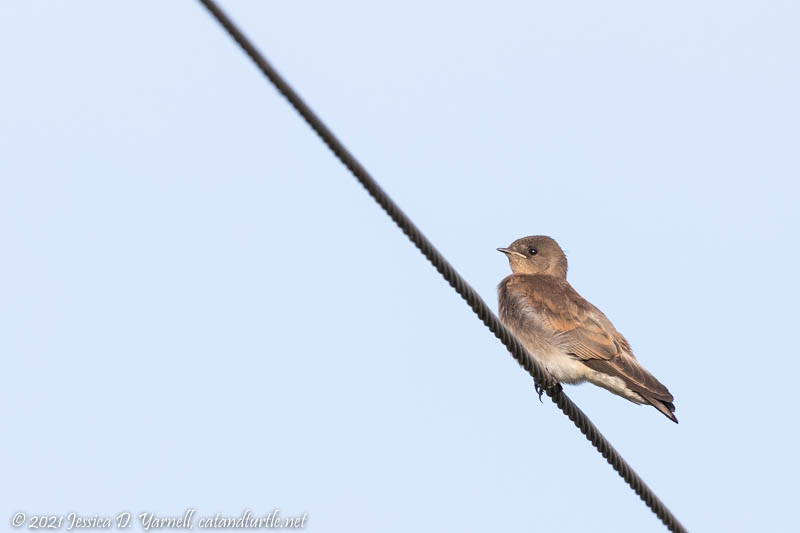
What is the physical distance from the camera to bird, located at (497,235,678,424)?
9492 millimetres

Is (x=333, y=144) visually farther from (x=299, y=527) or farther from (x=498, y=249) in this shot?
(x=498, y=249)

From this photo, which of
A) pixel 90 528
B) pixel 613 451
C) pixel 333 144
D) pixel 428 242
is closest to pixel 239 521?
pixel 90 528

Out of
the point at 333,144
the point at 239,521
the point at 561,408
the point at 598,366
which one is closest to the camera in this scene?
the point at 333,144

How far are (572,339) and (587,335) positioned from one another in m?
0.15

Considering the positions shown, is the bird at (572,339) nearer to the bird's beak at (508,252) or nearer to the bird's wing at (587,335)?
the bird's wing at (587,335)

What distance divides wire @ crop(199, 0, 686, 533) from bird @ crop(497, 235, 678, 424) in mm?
1093

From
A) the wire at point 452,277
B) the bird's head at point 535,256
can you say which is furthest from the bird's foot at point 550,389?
the bird's head at point 535,256

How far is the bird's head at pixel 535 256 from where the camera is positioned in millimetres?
12984

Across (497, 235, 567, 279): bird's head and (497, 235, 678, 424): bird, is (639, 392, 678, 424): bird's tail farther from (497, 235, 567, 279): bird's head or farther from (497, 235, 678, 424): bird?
(497, 235, 567, 279): bird's head

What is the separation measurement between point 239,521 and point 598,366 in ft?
13.4

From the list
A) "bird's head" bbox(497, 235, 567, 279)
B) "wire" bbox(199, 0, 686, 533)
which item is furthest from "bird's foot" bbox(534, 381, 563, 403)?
"bird's head" bbox(497, 235, 567, 279)

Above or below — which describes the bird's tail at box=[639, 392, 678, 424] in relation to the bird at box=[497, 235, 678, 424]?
below

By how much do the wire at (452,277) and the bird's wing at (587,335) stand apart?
109 cm

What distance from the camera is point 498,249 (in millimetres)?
13094
